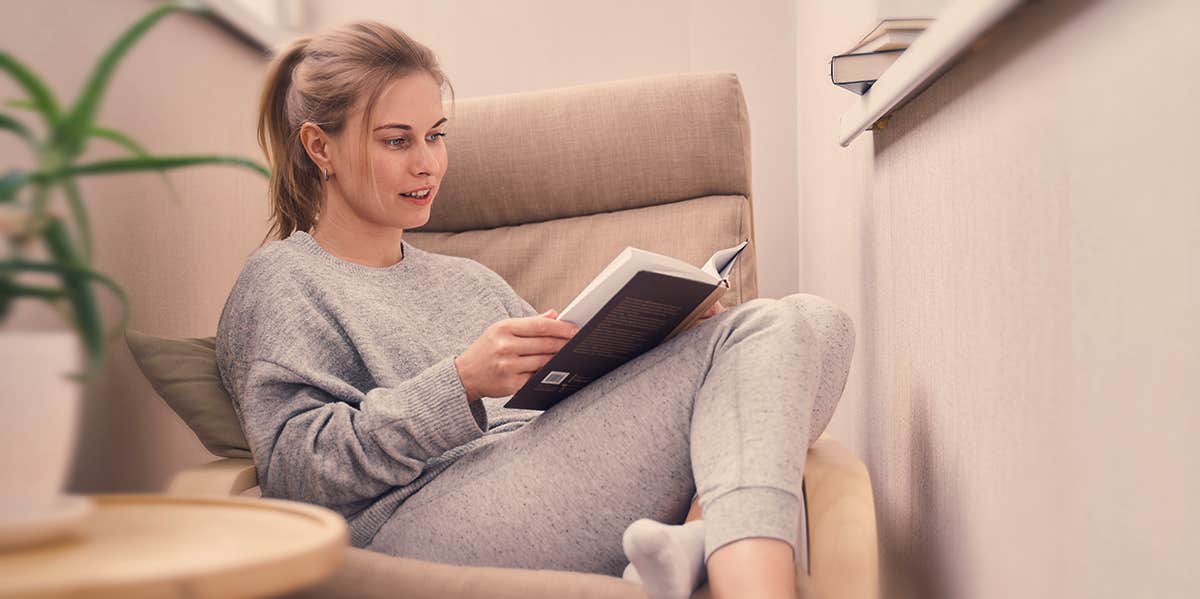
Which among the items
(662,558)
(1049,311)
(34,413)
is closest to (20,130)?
(34,413)

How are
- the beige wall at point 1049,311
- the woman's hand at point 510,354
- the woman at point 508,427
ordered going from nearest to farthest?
the beige wall at point 1049,311
the woman at point 508,427
the woman's hand at point 510,354

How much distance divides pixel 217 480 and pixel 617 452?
41 centimetres

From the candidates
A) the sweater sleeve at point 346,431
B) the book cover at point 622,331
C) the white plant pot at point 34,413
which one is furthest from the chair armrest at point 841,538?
the white plant pot at point 34,413

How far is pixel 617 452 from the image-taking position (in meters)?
0.97

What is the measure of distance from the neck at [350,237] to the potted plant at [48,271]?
0.79m

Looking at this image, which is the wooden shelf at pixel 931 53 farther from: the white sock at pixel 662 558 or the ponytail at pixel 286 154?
the ponytail at pixel 286 154

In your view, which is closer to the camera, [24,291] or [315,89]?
[24,291]

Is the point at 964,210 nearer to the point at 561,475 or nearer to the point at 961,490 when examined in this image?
the point at 961,490

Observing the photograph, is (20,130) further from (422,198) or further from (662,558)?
(422,198)

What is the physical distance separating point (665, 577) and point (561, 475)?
0.65ft

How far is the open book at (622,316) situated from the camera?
34.4 inches

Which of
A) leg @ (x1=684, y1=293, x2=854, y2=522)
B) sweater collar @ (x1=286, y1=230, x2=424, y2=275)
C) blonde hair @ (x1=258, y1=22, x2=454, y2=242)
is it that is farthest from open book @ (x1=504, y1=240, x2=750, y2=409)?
blonde hair @ (x1=258, y1=22, x2=454, y2=242)

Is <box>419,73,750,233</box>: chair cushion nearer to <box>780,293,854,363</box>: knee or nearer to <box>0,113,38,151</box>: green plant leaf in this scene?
<box>780,293,854,363</box>: knee

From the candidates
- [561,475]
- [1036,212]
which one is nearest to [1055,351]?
[1036,212]
